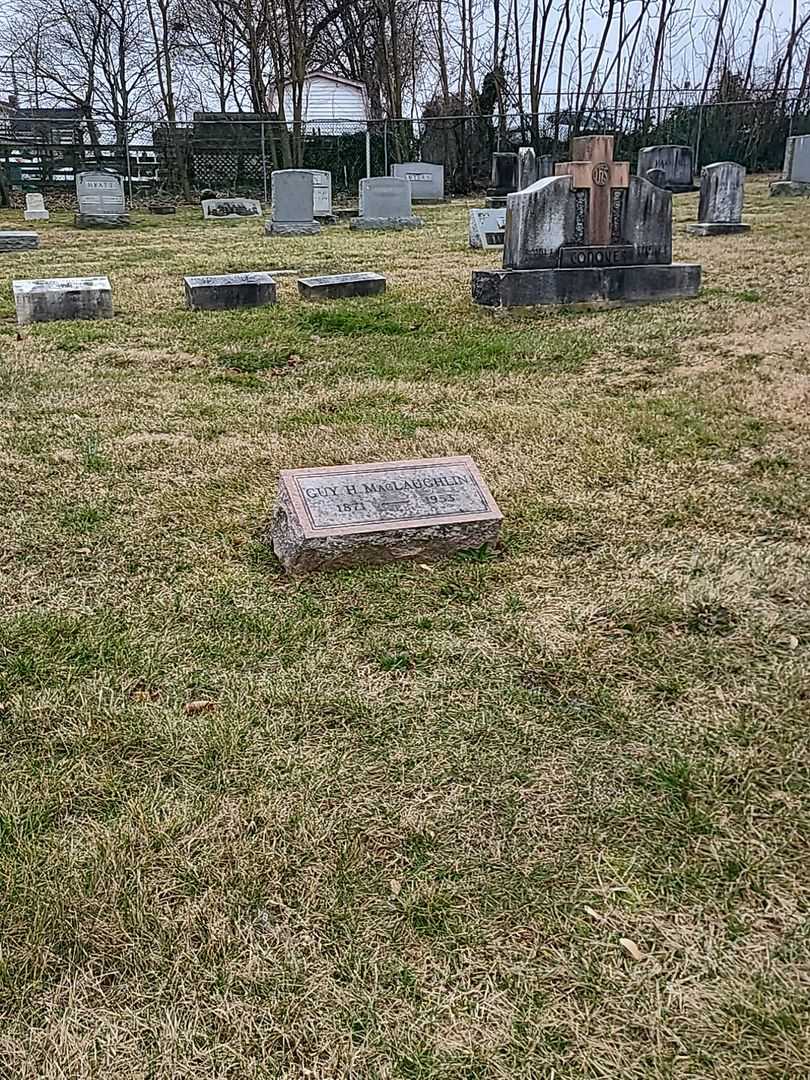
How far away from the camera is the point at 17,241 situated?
14.4 meters

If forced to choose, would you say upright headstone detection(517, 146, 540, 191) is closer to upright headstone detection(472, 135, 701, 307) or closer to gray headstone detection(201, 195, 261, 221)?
gray headstone detection(201, 195, 261, 221)

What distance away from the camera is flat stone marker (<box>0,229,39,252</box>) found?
14.2m

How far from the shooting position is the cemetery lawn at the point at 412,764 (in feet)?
5.31

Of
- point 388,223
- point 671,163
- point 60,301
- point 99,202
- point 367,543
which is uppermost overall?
point 671,163

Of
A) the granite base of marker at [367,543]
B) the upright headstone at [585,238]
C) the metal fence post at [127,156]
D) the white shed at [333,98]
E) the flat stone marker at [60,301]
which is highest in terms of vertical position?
the white shed at [333,98]

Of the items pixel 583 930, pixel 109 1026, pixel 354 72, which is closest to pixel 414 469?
pixel 583 930

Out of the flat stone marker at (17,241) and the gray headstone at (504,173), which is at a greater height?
the gray headstone at (504,173)

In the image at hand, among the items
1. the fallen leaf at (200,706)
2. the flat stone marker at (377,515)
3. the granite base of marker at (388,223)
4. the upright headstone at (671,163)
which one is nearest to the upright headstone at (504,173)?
the granite base of marker at (388,223)

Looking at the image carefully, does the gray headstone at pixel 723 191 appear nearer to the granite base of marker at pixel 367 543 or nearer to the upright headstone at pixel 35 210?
the granite base of marker at pixel 367 543

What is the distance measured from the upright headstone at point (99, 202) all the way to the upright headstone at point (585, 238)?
13.1m

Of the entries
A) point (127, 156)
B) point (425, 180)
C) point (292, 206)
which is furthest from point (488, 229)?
point (127, 156)

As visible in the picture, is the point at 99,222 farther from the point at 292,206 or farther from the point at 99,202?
the point at 292,206

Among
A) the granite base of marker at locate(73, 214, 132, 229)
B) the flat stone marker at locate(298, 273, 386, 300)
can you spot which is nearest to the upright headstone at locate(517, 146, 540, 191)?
the granite base of marker at locate(73, 214, 132, 229)

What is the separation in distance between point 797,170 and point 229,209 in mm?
12777
